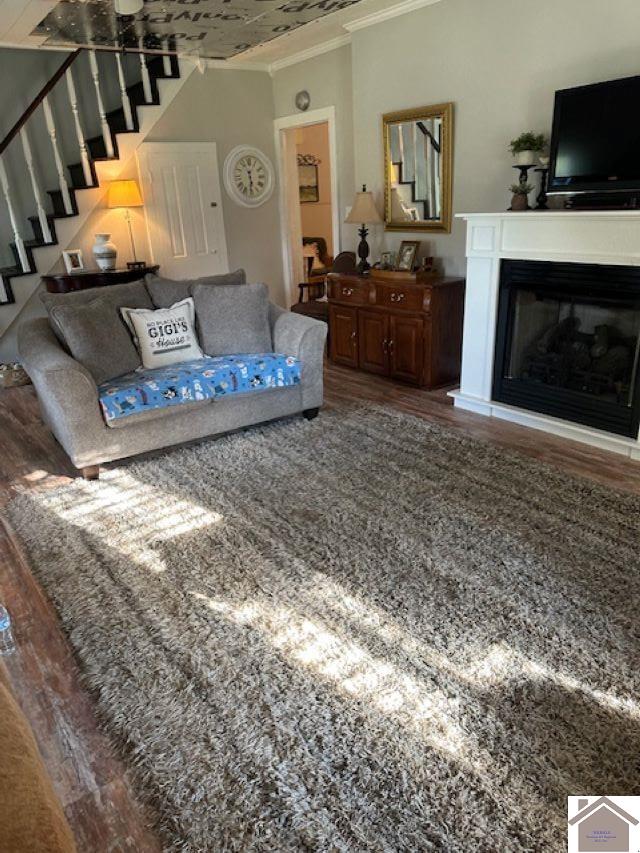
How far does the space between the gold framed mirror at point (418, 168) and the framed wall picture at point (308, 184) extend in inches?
156

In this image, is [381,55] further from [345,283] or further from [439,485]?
[439,485]

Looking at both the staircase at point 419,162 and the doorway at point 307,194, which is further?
the doorway at point 307,194

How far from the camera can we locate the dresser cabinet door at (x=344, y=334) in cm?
510

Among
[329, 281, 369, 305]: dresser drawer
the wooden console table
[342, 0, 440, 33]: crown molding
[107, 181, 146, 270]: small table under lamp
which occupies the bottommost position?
[329, 281, 369, 305]: dresser drawer

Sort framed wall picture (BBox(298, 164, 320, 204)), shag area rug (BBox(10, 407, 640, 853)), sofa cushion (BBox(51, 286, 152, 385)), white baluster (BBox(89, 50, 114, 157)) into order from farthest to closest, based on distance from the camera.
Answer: framed wall picture (BBox(298, 164, 320, 204)) < white baluster (BBox(89, 50, 114, 157)) < sofa cushion (BBox(51, 286, 152, 385)) < shag area rug (BBox(10, 407, 640, 853))

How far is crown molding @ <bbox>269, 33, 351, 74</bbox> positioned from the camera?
535 centimetres

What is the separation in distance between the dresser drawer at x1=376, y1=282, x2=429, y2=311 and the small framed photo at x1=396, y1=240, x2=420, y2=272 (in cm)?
18

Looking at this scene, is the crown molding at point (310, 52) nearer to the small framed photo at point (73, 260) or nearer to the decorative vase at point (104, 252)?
the decorative vase at point (104, 252)

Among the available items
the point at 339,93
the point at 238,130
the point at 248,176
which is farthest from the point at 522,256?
the point at 238,130

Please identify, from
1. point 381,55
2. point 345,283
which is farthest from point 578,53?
point 345,283

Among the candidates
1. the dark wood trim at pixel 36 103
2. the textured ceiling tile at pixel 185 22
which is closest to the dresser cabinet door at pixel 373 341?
the textured ceiling tile at pixel 185 22

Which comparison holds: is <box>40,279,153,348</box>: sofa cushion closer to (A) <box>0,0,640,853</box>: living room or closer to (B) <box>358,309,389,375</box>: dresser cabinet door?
(A) <box>0,0,640,853</box>: living room

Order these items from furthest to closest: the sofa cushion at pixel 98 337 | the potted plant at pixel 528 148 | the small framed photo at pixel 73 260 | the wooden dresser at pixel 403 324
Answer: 1. the small framed photo at pixel 73 260
2. the wooden dresser at pixel 403 324
3. the potted plant at pixel 528 148
4. the sofa cushion at pixel 98 337

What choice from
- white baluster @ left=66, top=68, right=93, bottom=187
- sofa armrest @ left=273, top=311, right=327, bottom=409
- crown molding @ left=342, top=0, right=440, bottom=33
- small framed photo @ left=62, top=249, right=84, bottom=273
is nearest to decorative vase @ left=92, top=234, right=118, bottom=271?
small framed photo @ left=62, top=249, right=84, bottom=273
